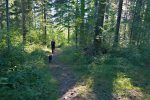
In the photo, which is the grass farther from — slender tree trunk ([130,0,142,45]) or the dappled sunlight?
slender tree trunk ([130,0,142,45])

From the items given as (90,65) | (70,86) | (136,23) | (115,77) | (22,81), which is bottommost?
(70,86)

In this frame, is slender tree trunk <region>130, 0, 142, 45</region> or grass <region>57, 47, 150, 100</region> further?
slender tree trunk <region>130, 0, 142, 45</region>

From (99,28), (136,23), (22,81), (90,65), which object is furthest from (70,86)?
(136,23)

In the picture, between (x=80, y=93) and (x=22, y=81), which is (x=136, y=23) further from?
(x=22, y=81)

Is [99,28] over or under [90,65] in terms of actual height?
over

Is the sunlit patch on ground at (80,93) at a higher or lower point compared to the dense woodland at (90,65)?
lower

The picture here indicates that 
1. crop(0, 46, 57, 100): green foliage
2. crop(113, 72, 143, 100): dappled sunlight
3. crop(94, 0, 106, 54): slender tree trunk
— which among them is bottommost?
crop(113, 72, 143, 100): dappled sunlight

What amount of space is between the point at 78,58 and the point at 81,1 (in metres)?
9.30

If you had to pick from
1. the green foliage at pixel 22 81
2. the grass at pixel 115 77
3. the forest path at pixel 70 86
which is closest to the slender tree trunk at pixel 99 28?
the grass at pixel 115 77

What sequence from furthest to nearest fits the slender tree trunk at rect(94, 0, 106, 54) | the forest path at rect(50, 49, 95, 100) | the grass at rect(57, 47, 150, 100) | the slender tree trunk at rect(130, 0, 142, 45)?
the slender tree trunk at rect(130, 0, 142, 45) → the slender tree trunk at rect(94, 0, 106, 54) → the grass at rect(57, 47, 150, 100) → the forest path at rect(50, 49, 95, 100)

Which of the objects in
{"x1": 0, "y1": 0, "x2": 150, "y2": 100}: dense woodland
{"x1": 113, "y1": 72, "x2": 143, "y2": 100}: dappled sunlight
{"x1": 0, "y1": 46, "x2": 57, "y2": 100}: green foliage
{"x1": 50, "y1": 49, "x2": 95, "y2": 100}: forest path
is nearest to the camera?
{"x1": 0, "y1": 46, "x2": 57, "y2": 100}: green foliage

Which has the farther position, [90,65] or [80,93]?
[90,65]

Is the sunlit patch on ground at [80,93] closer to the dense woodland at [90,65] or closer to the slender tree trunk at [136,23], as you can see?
the dense woodland at [90,65]

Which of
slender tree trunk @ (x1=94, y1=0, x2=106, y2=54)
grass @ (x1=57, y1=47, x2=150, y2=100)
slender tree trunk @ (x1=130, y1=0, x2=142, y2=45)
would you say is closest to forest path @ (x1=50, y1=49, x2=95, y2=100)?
grass @ (x1=57, y1=47, x2=150, y2=100)
